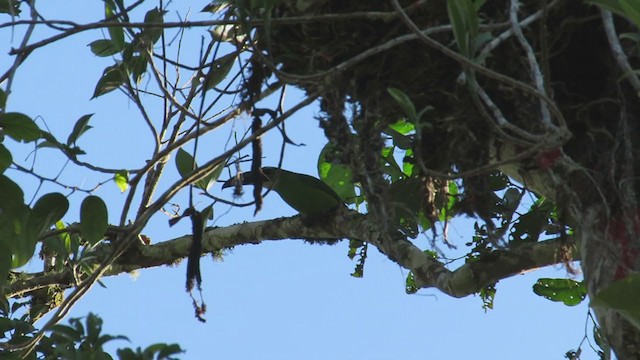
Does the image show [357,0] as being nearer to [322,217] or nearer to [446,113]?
[446,113]

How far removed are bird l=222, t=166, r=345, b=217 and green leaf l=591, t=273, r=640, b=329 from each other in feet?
2.85

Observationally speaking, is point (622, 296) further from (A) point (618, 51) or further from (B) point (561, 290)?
(B) point (561, 290)

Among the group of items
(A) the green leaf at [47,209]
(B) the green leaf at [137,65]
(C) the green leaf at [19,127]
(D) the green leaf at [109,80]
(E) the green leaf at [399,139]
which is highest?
(B) the green leaf at [137,65]

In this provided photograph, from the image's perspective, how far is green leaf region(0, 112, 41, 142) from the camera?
1.55 metres

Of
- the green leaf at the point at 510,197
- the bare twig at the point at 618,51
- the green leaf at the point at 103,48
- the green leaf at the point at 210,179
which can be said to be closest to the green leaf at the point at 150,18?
the green leaf at the point at 103,48

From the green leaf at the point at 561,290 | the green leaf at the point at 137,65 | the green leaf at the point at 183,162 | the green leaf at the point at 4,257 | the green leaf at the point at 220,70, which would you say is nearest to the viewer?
the green leaf at the point at 4,257

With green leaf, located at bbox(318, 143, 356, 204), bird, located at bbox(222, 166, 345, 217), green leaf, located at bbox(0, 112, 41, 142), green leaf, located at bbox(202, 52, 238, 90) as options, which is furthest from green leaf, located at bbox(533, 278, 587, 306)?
green leaf, located at bbox(0, 112, 41, 142)

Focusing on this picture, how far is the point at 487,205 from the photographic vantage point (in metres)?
1.50

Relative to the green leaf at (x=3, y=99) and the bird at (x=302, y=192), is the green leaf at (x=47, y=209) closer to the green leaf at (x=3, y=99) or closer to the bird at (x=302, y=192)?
the green leaf at (x=3, y=99)

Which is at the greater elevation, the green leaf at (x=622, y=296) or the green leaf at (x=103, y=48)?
the green leaf at (x=103, y=48)

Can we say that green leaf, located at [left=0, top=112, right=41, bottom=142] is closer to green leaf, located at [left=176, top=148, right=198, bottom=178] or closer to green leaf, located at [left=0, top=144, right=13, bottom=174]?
green leaf, located at [left=0, top=144, right=13, bottom=174]

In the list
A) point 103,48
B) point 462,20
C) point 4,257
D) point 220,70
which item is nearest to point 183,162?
point 220,70

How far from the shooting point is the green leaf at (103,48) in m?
2.07

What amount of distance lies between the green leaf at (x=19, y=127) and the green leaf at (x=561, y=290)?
128cm
